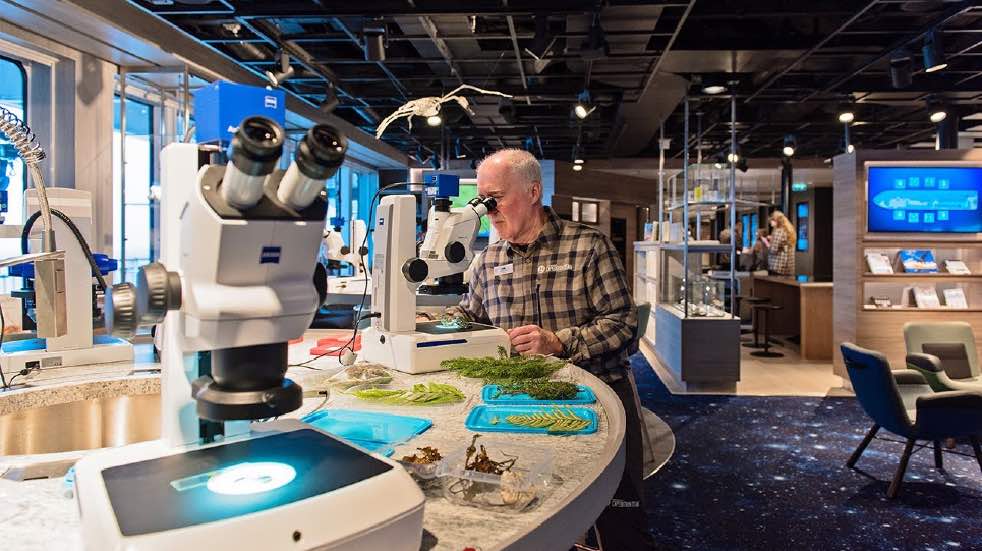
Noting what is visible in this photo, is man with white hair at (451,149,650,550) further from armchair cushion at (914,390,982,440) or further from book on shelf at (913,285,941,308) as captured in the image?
book on shelf at (913,285,941,308)

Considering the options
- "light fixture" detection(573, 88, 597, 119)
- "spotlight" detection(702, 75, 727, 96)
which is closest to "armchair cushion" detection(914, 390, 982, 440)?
"spotlight" detection(702, 75, 727, 96)

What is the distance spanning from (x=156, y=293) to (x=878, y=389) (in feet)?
13.2

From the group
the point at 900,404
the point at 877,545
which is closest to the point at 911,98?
the point at 900,404

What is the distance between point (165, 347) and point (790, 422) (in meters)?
5.43

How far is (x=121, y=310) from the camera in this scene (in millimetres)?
860

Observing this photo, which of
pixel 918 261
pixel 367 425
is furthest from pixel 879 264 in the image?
pixel 367 425

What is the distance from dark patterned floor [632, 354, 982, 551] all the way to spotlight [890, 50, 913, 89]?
3713 mm

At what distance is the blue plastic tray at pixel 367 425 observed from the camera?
1300 millimetres

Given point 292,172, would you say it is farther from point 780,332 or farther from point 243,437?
point 780,332

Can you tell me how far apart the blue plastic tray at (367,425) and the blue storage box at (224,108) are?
0.58 metres

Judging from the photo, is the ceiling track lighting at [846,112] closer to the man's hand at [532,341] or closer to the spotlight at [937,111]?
the spotlight at [937,111]

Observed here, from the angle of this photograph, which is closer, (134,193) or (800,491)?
(800,491)

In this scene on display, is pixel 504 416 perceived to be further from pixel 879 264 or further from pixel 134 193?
pixel 879 264

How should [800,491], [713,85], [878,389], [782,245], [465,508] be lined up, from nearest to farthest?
[465,508] → [878,389] → [800,491] → [713,85] → [782,245]
